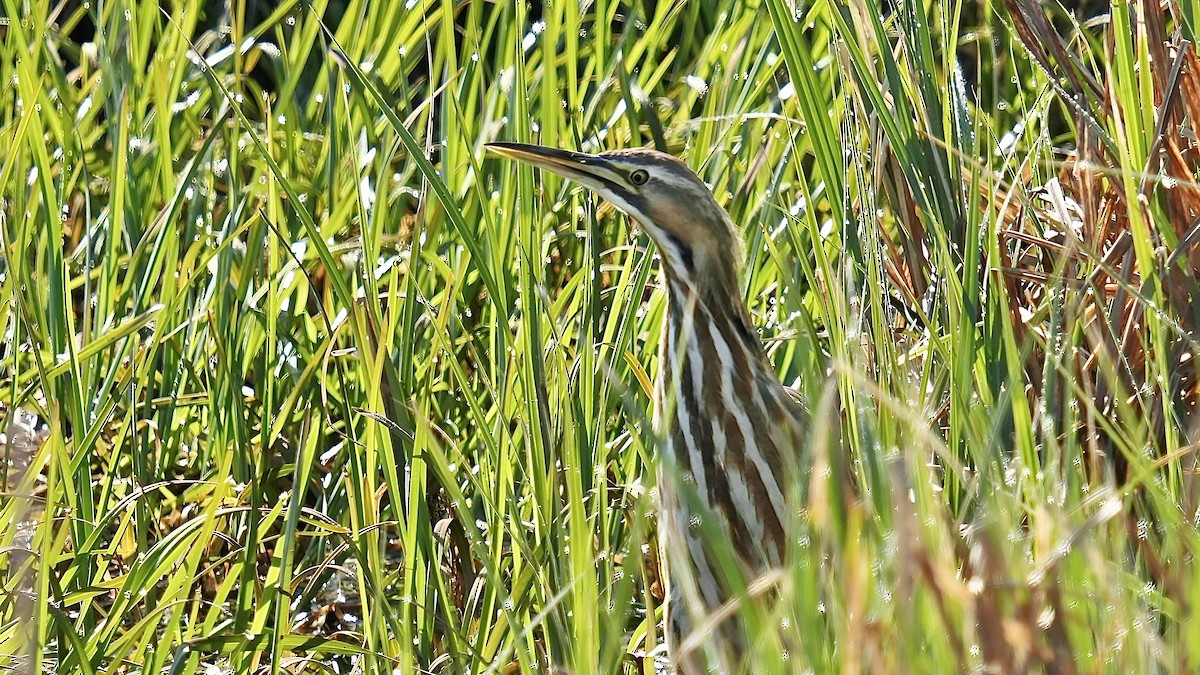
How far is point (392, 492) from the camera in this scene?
1539 millimetres

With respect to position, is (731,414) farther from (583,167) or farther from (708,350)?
(583,167)

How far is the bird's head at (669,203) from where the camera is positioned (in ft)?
5.34

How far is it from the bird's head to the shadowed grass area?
39 mm

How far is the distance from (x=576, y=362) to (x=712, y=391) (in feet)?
0.44

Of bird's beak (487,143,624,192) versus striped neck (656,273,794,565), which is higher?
bird's beak (487,143,624,192)

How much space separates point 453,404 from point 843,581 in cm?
113

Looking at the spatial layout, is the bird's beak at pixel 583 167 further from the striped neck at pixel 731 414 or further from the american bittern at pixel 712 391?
the striped neck at pixel 731 414

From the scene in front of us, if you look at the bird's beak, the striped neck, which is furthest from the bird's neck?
the bird's beak

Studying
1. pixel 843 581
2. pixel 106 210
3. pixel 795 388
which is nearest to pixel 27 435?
pixel 106 210

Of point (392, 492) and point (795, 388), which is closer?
point (392, 492)

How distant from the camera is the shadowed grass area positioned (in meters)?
1.10

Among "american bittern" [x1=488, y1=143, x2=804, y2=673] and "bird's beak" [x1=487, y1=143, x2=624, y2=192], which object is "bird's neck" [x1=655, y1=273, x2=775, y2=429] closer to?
"american bittern" [x1=488, y1=143, x2=804, y2=673]

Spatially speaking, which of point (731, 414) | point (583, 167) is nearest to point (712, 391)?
point (731, 414)

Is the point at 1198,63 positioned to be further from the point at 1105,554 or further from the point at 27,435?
the point at 27,435
